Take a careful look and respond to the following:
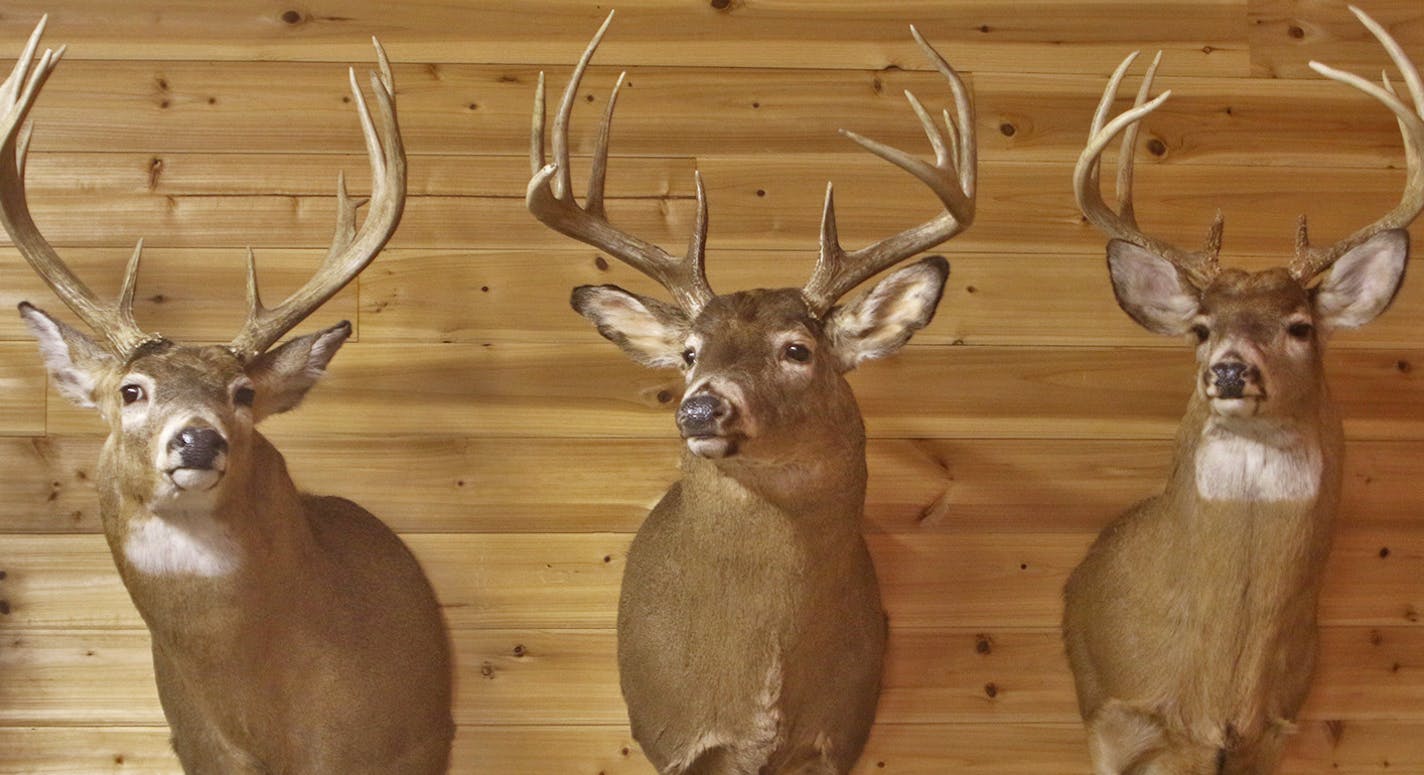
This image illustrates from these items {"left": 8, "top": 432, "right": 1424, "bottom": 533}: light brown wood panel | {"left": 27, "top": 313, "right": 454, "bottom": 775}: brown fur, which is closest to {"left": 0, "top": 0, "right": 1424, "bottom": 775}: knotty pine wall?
{"left": 8, "top": 432, "right": 1424, "bottom": 533}: light brown wood panel

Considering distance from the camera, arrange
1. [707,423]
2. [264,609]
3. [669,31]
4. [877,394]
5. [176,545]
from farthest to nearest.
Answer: [669,31]
[877,394]
[264,609]
[176,545]
[707,423]

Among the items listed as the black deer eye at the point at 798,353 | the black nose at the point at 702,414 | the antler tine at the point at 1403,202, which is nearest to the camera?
the black nose at the point at 702,414

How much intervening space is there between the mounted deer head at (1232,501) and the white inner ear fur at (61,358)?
2.20m

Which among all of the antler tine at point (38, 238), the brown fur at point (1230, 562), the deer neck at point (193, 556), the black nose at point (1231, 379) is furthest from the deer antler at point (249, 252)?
the black nose at point (1231, 379)

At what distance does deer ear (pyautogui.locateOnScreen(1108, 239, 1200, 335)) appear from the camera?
138 inches

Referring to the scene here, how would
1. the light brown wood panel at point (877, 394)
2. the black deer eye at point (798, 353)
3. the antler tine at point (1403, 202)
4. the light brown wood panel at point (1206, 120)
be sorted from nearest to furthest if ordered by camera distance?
1. the black deer eye at point (798, 353)
2. the antler tine at point (1403, 202)
3. the light brown wood panel at point (877, 394)
4. the light brown wood panel at point (1206, 120)

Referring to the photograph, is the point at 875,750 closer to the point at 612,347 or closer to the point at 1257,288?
the point at 612,347

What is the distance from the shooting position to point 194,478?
3006 mm

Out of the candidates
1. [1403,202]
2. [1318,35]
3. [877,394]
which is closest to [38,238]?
[877,394]

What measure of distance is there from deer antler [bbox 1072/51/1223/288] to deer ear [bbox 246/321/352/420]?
5.52 feet

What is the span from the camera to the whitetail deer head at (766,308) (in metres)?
3.14

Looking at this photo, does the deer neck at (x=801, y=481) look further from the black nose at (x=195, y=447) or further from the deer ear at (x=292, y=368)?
the black nose at (x=195, y=447)

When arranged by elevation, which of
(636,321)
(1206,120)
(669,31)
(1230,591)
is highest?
(669,31)

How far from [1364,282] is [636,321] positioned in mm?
1587
